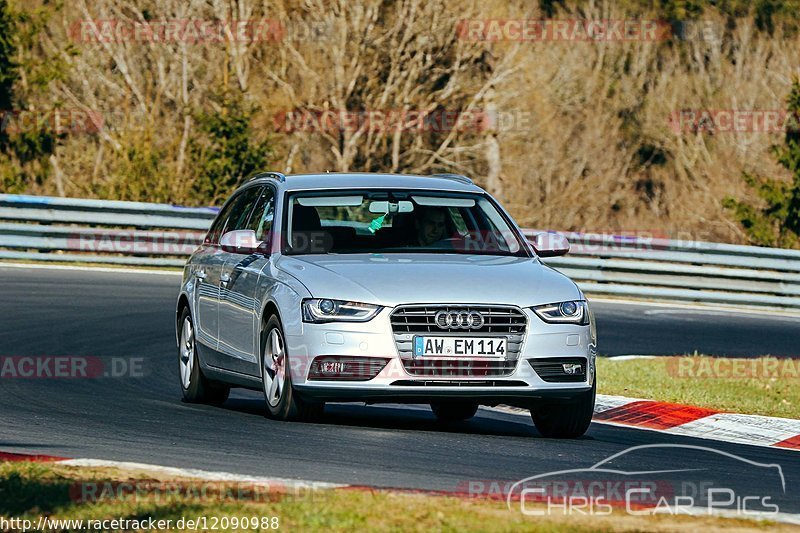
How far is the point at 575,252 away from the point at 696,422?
12.2 m

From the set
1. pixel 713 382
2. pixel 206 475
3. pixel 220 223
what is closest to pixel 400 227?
pixel 220 223

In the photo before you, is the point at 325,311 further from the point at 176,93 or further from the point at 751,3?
the point at 751,3

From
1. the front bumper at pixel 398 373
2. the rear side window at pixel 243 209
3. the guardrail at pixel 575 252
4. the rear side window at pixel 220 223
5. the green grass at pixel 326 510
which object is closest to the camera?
the green grass at pixel 326 510

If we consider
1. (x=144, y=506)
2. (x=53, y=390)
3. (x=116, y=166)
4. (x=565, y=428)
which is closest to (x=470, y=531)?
(x=144, y=506)

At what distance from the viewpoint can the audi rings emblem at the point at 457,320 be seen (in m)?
9.18

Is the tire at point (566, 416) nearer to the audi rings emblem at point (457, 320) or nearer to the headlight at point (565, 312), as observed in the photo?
the headlight at point (565, 312)

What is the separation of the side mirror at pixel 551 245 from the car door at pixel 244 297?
184 cm

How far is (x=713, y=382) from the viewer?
47.1 ft

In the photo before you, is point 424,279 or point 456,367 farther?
point 424,279

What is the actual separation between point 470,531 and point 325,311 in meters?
3.41

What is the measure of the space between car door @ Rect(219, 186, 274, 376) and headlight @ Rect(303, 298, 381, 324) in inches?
36.2

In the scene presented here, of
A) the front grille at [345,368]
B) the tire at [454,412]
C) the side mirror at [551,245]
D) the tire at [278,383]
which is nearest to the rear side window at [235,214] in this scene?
the tire at [278,383]

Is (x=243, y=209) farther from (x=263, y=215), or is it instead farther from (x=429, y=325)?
(x=429, y=325)

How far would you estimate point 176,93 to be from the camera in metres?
37.7
